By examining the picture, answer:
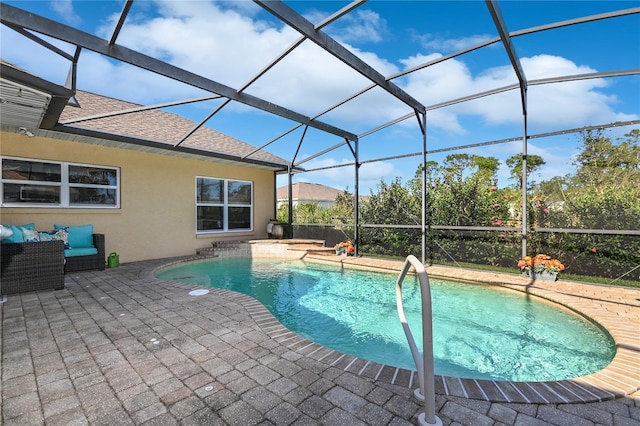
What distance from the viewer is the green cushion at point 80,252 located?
20.6 feet

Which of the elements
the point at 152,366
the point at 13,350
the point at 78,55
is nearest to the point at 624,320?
the point at 152,366

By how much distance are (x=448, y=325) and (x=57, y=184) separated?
8803 mm

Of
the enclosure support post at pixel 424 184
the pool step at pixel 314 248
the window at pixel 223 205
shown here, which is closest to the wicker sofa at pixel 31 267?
the window at pixel 223 205

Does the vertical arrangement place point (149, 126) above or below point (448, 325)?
above

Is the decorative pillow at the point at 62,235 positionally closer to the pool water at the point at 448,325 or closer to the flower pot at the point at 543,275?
the pool water at the point at 448,325

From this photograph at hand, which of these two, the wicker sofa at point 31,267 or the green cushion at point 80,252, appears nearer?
the wicker sofa at point 31,267

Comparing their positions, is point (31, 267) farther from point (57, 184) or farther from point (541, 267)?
point (541, 267)

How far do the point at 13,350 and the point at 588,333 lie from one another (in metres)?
6.31

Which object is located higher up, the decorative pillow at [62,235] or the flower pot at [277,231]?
the decorative pillow at [62,235]

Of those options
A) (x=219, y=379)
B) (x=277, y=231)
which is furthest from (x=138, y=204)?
(x=219, y=379)

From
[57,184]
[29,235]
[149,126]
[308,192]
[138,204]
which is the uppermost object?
[149,126]

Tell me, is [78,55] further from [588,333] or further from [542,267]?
[542,267]

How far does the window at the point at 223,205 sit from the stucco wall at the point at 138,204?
27 centimetres

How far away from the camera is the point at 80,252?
643 centimetres
